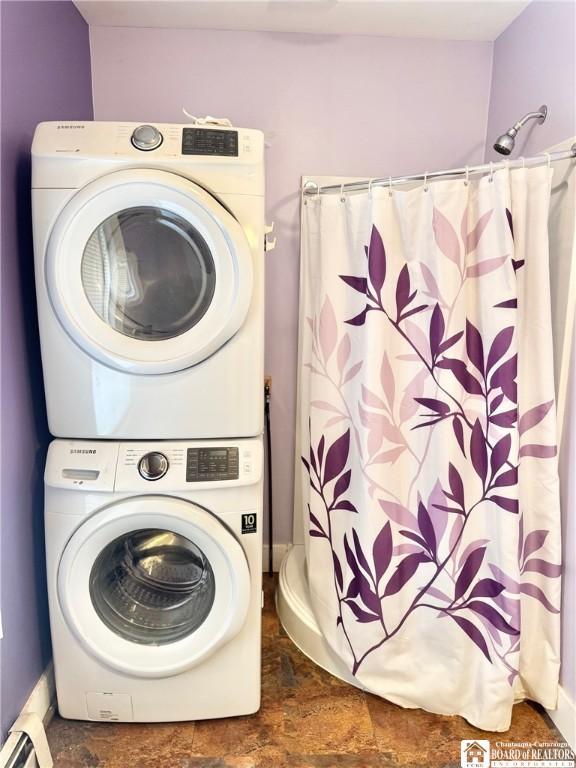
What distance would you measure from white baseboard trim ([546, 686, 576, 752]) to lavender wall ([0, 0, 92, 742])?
1.58m

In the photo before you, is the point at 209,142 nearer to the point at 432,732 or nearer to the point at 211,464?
the point at 211,464

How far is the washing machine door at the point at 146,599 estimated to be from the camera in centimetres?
142

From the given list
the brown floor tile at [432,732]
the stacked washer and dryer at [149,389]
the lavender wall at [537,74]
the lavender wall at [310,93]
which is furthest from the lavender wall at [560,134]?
the stacked washer and dryer at [149,389]

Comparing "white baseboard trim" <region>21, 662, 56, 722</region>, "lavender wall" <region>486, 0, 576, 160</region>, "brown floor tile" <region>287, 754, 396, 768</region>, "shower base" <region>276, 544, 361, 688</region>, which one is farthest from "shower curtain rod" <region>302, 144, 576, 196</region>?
"white baseboard trim" <region>21, 662, 56, 722</region>

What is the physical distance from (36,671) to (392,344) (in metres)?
1.48

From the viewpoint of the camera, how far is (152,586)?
1628 millimetres

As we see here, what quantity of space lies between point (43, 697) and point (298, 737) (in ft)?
2.58

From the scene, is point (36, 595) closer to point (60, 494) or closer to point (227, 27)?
point (60, 494)

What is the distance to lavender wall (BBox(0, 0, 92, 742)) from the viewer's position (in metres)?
1.39

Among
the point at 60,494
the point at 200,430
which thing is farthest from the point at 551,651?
the point at 60,494

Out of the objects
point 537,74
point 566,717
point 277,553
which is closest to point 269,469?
point 277,553

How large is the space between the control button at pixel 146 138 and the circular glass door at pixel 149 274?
0.57ft

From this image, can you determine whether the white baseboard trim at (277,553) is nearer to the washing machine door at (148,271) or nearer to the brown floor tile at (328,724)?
the brown floor tile at (328,724)

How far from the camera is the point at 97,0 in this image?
1.79 metres
